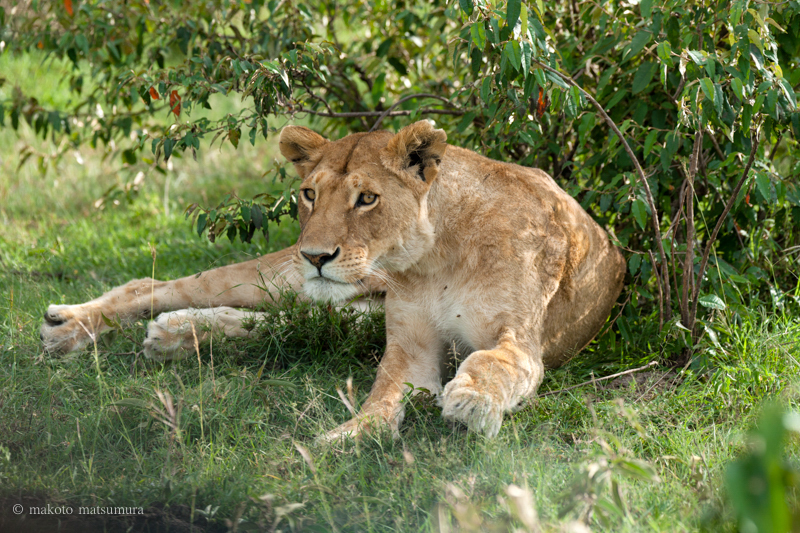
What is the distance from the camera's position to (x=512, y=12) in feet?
8.80

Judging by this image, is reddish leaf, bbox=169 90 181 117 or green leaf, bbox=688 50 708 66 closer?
green leaf, bbox=688 50 708 66

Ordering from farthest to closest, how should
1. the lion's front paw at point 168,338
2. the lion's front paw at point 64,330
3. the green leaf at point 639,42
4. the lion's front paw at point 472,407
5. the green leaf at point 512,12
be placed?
1. the lion's front paw at point 64,330
2. the lion's front paw at point 168,338
3. the green leaf at point 639,42
4. the green leaf at point 512,12
5. the lion's front paw at point 472,407

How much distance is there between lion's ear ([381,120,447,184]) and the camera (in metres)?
3.00

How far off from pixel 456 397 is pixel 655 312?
1674mm

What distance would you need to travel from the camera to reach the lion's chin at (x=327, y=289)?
293 cm

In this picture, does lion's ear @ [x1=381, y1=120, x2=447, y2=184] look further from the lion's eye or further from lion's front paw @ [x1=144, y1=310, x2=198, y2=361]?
lion's front paw @ [x1=144, y1=310, x2=198, y2=361]

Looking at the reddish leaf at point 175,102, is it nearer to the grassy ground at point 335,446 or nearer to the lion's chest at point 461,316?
the grassy ground at point 335,446

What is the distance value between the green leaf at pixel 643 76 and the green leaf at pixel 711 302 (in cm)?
105

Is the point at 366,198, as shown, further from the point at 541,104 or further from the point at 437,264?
the point at 541,104

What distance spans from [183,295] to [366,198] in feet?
4.87

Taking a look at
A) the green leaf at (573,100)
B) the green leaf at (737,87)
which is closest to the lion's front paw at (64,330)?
the green leaf at (573,100)

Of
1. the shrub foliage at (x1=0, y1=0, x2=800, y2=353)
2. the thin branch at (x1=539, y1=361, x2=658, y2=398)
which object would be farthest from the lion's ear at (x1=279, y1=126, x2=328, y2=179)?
the thin branch at (x1=539, y1=361, x2=658, y2=398)

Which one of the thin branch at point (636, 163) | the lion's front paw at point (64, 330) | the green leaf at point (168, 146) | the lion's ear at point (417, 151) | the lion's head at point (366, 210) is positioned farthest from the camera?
the green leaf at point (168, 146)

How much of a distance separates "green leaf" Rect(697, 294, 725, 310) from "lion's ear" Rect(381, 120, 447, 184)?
143 cm
